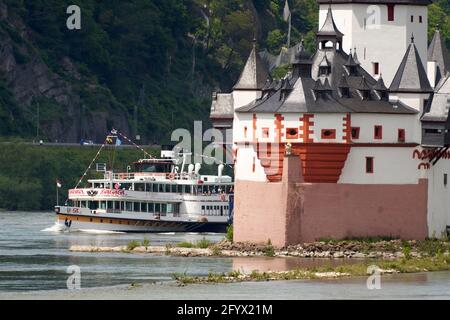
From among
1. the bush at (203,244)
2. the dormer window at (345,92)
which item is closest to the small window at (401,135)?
the dormer window at (345,92)

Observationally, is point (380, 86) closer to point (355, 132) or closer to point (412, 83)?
point (412, 83)

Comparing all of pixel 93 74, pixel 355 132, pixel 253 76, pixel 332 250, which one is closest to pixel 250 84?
pixel 253 76

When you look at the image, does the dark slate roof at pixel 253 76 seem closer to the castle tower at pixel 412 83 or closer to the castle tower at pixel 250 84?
the castle tower at pixel 250 84

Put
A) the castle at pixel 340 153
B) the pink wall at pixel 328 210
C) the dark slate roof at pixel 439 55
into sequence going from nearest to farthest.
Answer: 1. the castle at pixel 340 153
2. the pink wall at pixel 328 210
3. the dark slate roof at pixel 439 55

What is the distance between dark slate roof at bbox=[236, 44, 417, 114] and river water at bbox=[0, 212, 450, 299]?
6417 millimetres

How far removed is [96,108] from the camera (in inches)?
7057

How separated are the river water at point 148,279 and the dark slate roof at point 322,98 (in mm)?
6417

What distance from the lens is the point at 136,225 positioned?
469ft

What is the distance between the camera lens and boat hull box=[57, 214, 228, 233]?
463ft
